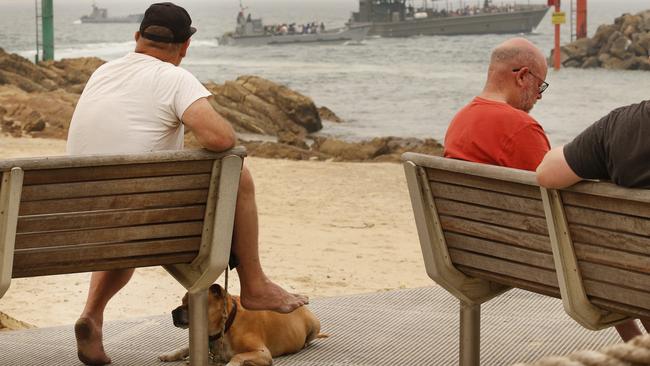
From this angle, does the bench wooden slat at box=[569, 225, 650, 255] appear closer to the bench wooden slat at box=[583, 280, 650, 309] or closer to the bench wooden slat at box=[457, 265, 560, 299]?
the bench wooden slat at box=[583, 280, 650, 309]

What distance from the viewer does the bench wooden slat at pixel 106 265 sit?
3320 mm

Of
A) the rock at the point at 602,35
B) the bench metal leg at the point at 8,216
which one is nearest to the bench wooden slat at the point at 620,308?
the bench metal leg at the point at 8,216

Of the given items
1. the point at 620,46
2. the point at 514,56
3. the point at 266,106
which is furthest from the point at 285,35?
the point at 514,56

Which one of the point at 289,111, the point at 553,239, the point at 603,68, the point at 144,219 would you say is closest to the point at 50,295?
the point at 144,219

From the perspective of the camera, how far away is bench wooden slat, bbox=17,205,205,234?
10.7ft

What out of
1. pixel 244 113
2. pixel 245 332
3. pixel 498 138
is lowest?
pixel 244 113

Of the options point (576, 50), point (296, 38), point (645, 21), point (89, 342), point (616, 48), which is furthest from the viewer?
point (296, 38)

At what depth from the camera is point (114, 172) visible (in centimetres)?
331

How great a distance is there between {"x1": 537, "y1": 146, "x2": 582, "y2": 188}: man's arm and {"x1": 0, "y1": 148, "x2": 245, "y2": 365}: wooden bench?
92 centimetres

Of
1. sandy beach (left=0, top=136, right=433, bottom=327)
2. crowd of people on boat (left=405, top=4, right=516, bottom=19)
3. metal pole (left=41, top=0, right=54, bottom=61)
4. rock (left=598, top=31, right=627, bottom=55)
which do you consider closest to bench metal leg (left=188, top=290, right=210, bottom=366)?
A: sandy beach (left=0, top=136, right=433, bottom=327)

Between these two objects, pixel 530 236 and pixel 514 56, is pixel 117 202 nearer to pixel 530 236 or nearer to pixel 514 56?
pixel 530 236

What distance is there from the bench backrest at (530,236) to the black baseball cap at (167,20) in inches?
34.4

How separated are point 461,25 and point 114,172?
85.8 meters

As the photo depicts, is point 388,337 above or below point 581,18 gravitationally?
above
